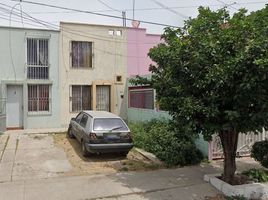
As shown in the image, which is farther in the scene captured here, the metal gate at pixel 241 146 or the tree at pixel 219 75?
the metal gate at pixel 241 146

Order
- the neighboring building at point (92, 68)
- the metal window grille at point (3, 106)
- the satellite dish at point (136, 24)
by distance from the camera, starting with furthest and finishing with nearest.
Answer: the satellite dish at point (136, 24), the neighboring building at point (92, 68), the metal window grille at point (3, 106)

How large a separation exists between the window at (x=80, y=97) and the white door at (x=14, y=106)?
→ 2.83 meters

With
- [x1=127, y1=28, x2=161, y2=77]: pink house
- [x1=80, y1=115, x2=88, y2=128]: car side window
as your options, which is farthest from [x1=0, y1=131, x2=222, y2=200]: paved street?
[x1=127, y1=28, x2=161, y2=77]: pink house

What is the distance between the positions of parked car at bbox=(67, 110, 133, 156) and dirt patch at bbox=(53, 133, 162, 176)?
31 cm

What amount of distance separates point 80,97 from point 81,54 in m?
2.48

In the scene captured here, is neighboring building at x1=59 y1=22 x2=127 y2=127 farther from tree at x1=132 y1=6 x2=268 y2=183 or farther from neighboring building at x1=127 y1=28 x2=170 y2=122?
tree at x1=132 y1=6 x2=268 y2=183

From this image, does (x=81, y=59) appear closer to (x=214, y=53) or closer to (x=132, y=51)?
(x=132, y=51)

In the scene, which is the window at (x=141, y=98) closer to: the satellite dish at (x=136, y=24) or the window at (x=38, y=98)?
the satellite dish at (x=136, y=24)

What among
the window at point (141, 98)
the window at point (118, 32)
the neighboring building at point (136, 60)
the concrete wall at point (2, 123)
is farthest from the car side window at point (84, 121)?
the window at point (118, 32)

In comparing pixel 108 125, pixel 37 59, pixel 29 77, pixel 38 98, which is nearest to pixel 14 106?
pixel 38 98

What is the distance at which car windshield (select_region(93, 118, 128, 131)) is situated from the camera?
37.7ft

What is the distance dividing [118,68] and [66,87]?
3344 mm

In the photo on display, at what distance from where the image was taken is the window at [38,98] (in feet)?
60.1

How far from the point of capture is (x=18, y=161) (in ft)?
36.3
